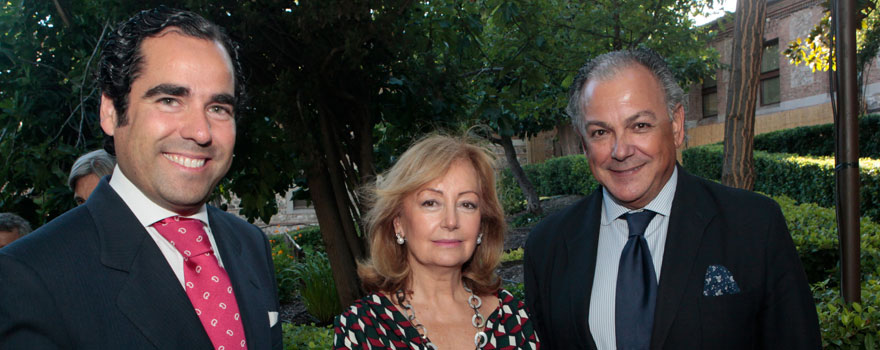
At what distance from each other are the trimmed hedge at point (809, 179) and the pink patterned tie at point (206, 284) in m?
9.44

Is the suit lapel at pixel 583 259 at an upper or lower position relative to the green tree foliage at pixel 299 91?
lower

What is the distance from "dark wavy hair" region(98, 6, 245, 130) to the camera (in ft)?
5.15

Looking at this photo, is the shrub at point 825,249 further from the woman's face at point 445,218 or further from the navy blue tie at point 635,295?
the woman's face at point 445,218

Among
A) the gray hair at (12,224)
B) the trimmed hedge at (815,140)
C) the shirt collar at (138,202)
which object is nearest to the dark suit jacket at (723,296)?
the shirt collar at (138,202)

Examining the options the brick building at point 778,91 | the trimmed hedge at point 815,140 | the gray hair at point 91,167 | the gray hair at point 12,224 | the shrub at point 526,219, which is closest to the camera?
the gray hair at point 91,167

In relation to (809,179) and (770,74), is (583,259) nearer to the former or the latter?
(809,179)

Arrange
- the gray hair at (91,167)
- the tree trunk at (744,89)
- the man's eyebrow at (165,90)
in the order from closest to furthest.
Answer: the man's eyebrow at (165,90) → the gray hair at (91,167) → the tree trunk at (744,89)

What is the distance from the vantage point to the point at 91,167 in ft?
11.2

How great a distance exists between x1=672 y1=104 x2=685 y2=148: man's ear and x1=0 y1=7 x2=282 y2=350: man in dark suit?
5.77 ft

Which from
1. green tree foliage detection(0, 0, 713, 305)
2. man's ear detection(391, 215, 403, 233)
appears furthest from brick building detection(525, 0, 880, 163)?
man's ear detection(391, 215, 403, 233)

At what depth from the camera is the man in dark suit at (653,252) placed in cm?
211

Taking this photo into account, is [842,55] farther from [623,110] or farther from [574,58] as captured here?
[574,58]

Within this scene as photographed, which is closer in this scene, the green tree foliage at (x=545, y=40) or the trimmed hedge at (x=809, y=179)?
the green tree foliage at (x=545, y=40)

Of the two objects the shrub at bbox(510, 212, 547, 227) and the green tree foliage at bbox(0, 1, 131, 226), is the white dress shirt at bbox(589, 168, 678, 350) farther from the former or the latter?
the shrub at bbox(510, 212, 547, 227)
